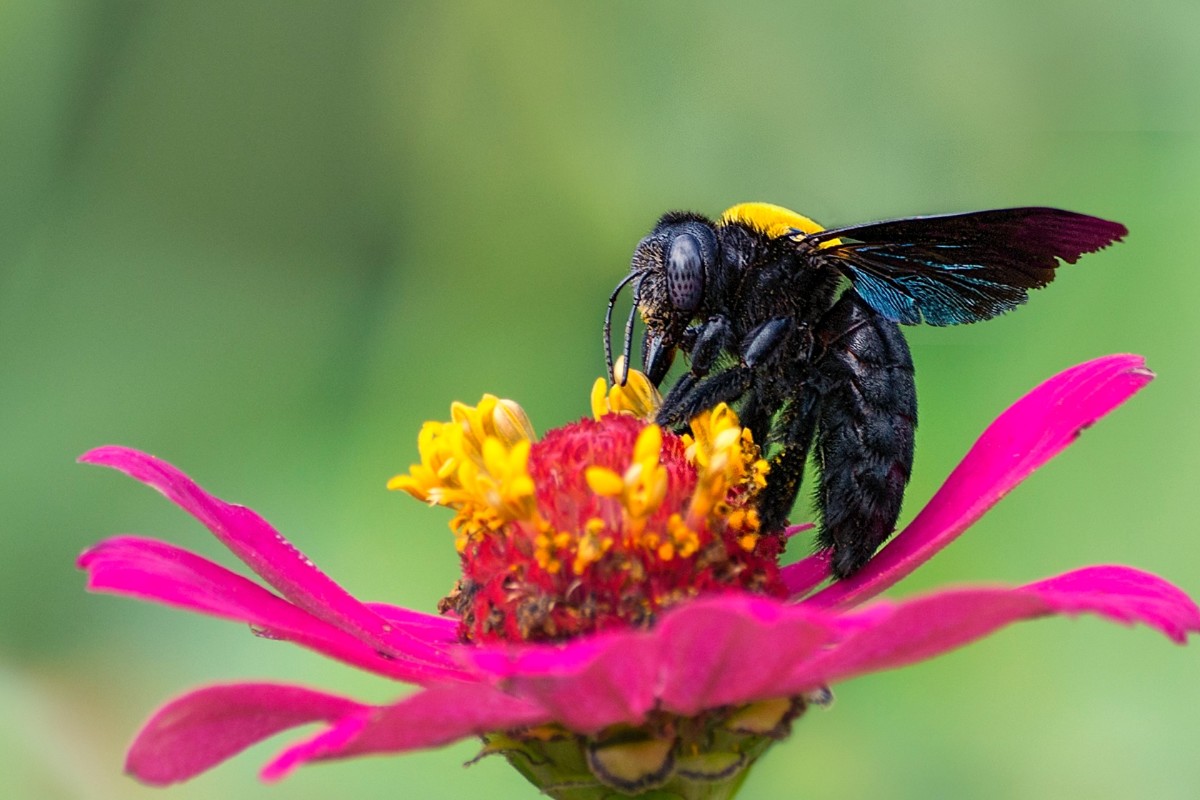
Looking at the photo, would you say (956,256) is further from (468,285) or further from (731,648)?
(468,285)

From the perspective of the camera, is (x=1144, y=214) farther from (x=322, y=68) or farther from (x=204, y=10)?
(x=204, y=10)

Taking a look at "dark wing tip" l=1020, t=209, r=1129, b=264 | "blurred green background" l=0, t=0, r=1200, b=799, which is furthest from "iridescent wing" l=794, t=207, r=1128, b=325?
"blurred green background" l=0, t=0, r=1200, b=799

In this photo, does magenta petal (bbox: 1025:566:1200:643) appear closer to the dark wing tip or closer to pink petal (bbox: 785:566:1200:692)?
pink petal (bbox: 785:566:1200:692)

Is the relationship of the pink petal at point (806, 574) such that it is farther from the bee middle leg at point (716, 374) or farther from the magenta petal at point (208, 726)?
the magenta petal at point (208, 726)

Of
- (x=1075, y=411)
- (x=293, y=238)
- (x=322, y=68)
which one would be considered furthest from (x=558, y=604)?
(x=322, y=68)

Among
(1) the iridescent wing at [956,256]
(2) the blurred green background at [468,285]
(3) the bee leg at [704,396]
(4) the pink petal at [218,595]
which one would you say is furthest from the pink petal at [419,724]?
(2) the blurred green background at [468,285]
